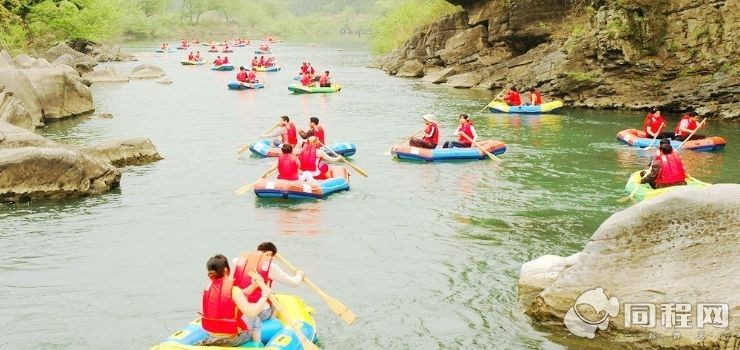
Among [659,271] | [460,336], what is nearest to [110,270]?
[460,336]

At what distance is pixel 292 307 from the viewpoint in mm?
9039

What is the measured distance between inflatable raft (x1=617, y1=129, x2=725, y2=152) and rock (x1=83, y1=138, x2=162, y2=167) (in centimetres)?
1328

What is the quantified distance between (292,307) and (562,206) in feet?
26.5

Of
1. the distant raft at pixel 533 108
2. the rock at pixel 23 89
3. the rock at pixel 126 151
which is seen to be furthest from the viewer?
the distant raft at pixel 533 108

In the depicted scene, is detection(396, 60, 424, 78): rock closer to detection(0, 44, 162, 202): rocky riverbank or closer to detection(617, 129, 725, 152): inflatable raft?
detection(0, 44, 162, 202): rocky riverbank

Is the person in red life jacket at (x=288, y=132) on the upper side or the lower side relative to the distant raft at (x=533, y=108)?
upper

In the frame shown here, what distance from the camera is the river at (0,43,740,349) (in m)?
9.95

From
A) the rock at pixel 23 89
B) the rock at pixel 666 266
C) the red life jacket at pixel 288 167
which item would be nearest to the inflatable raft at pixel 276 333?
Answer: the rock at pixel 666 266

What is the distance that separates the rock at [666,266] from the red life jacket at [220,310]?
3.80 meters

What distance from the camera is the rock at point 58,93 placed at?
28.7 m

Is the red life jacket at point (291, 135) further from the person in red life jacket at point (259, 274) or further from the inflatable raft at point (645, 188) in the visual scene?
the person in red life jacket at point (259, 274)

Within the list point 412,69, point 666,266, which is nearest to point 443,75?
point 412,69

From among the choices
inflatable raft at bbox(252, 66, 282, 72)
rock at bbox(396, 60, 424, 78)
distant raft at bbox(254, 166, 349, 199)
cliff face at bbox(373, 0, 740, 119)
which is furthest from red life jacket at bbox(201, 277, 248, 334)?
inflatable raft at bbox(252, 66, 282, 72)

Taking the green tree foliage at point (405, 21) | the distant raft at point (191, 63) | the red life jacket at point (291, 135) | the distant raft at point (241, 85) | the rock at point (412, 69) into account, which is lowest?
the red life jacket at point (291, 135)
